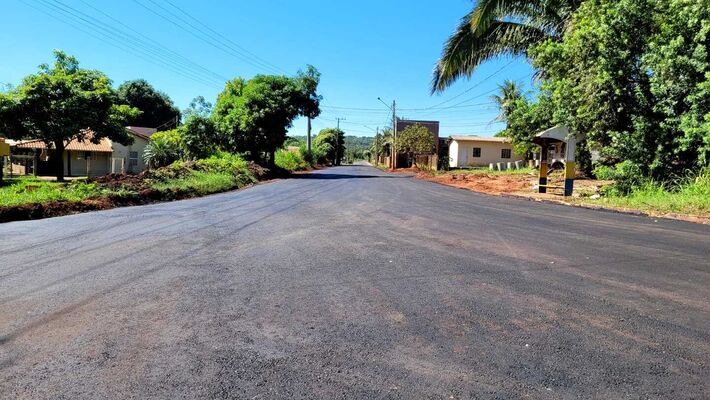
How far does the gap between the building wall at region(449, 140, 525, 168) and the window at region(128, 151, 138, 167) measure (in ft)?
105

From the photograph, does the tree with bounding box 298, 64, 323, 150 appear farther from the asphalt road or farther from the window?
the asphalt road

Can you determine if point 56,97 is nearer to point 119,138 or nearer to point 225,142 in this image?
point 119,138

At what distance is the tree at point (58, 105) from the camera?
23.9 metres

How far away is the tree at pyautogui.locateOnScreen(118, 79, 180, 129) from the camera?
6712cm

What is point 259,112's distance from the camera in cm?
3253

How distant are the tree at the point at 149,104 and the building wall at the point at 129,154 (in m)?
26.1

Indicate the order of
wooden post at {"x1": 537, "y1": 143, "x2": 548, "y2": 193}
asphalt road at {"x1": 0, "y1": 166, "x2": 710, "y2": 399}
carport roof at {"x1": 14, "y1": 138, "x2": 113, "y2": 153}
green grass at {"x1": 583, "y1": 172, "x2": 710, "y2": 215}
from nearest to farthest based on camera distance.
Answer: asphalt road at {"x1": 0, "y1": 166, "x2": 710, "y2": 399} → green grass at {"x1": 583, "y1": 172, "x2": 710, "y2": 215} → wooden post at {"x1": 537, "y1": 143, "x2": 548, "y2": 193} → carport roof at {"x1": 14, "y1": 138, "x2": 113, "y2": 153}

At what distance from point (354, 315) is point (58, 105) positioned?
2549cm

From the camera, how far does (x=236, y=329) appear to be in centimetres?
402

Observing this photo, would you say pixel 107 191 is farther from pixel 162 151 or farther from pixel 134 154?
pixel 134 154

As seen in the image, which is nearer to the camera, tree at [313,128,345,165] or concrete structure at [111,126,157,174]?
concrete structure at [111,126,157,174]

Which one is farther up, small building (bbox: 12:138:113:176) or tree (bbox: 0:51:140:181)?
tree (bbox: 0:51:140:181)

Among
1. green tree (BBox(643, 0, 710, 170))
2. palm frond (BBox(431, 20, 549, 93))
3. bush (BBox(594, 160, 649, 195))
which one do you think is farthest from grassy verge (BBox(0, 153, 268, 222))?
green tree (BBox(643, 0, 710, 170))

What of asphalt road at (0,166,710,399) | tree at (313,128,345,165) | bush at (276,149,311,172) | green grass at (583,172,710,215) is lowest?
asphalt road at (0,166,710,399)
